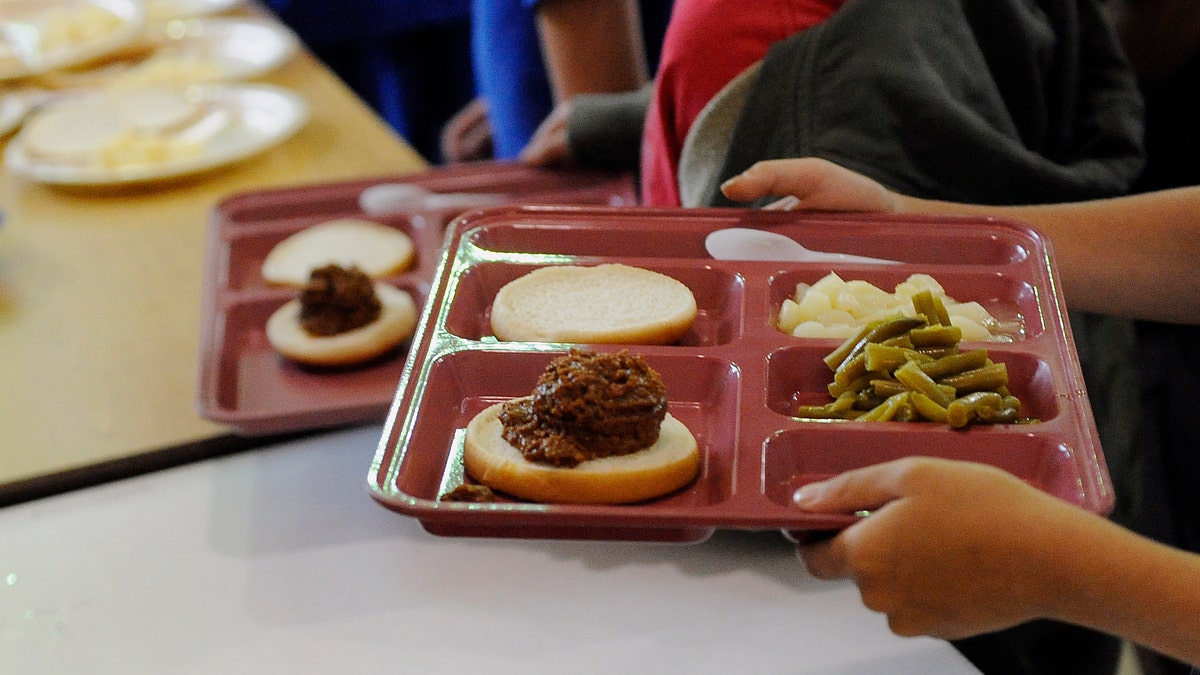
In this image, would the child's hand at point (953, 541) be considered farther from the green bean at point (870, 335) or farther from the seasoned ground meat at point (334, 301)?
the seasoned ground meat at point (334, 301)

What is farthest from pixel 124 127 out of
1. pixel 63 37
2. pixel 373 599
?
pixel 373 599

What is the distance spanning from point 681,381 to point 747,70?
56cm

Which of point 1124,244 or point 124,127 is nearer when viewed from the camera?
point 1124,244

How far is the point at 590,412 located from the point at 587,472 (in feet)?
0.22

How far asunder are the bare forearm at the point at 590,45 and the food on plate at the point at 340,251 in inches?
24.1

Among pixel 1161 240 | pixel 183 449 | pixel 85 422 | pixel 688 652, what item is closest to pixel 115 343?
pixel 85 422

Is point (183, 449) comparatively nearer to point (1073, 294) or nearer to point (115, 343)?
point (115, 343)

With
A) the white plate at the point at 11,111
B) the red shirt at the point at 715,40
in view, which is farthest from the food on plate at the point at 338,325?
the white plate at the point at 11,111

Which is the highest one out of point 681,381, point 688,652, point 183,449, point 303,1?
point 303,1

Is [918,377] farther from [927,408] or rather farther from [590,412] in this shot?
[590,412]

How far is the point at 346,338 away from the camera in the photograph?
5.98ft

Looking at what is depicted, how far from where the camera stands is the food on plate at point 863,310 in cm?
138

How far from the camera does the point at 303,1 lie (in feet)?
13.0

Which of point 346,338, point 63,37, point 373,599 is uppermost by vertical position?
point 63,37
